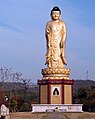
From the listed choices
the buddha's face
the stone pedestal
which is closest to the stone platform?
the stone pedestal

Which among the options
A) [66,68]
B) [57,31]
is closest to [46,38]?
[57,31]

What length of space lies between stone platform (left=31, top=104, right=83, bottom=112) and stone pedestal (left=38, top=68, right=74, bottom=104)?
6.84 ft

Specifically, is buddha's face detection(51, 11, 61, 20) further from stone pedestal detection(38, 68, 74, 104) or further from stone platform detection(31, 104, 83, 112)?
stone platform detection(31, 104, 83, 112)

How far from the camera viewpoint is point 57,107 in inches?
1253

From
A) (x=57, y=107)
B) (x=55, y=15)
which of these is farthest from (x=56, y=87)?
(x=55, y=15)

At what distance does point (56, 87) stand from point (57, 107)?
282 cm

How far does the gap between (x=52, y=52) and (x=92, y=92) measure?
13.9m

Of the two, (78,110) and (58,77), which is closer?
(78,110)

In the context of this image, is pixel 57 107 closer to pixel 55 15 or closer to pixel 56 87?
pixel 56 87

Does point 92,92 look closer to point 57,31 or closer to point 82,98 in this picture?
point 82,98

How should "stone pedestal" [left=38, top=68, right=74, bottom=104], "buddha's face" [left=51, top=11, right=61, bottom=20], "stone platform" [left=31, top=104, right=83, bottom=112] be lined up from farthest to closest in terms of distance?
1. "buddha's face" [left=51, top=11, right=61, bottom=20]
2. "stone pedestal" [left=38, top=68, right=74, bottom=104]
3. "stone platform" [left=31, top=104, right=83, bottom=112]

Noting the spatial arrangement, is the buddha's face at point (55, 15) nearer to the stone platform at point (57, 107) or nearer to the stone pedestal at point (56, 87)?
the stone pedestal at point (56, 87)

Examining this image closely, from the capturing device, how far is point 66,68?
35.0 metres

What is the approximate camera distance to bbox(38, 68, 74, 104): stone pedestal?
34.2 meters
